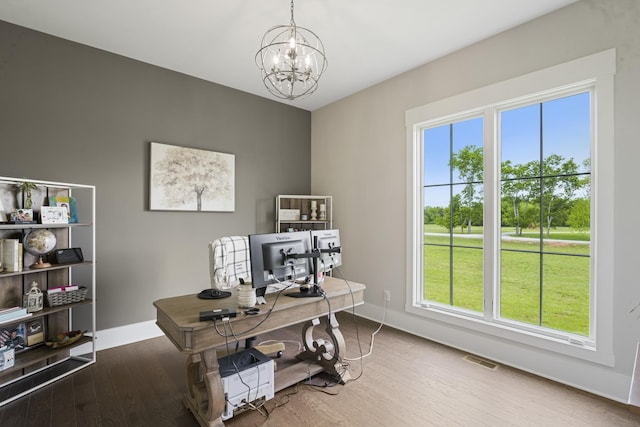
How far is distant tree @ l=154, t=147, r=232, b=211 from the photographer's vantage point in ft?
10.8

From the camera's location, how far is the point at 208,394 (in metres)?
1.69

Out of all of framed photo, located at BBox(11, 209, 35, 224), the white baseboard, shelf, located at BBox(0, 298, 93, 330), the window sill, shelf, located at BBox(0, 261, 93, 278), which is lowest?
the white baseboard

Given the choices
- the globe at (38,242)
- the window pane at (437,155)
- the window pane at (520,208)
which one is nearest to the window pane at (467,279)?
the window pane at (520,208)

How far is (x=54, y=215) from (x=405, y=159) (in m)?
3.31

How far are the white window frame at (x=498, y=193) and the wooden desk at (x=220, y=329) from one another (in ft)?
4.17

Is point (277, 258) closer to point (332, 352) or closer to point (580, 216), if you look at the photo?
point (332, 352)

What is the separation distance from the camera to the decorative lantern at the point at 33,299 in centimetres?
233

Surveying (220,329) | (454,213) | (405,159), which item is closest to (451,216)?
(454,213)

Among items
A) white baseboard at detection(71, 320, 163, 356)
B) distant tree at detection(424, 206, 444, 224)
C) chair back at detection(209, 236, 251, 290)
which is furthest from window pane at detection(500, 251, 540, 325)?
white baseboard at detection(71, 320, 163, 356)

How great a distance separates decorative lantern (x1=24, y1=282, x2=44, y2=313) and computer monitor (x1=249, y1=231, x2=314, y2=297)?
6.00ft

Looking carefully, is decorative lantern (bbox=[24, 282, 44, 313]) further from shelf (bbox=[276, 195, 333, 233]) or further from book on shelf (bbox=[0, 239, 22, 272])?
shelf (bbox=[276, 195, 333, 233])

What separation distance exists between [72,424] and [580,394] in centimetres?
341

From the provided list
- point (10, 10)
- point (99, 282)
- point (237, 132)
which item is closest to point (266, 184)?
point (237, 132)

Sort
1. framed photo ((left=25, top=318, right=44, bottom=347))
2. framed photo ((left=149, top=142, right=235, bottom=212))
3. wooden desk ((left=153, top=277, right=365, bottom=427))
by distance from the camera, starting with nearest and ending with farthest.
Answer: wooden desk ((left=153, top=277, right=365, bottom=427)) < framed photo ((left=25, top=318, right=44, bottom=347)) < framed photo ((left=149, top=142, right=235, bottom=212))
